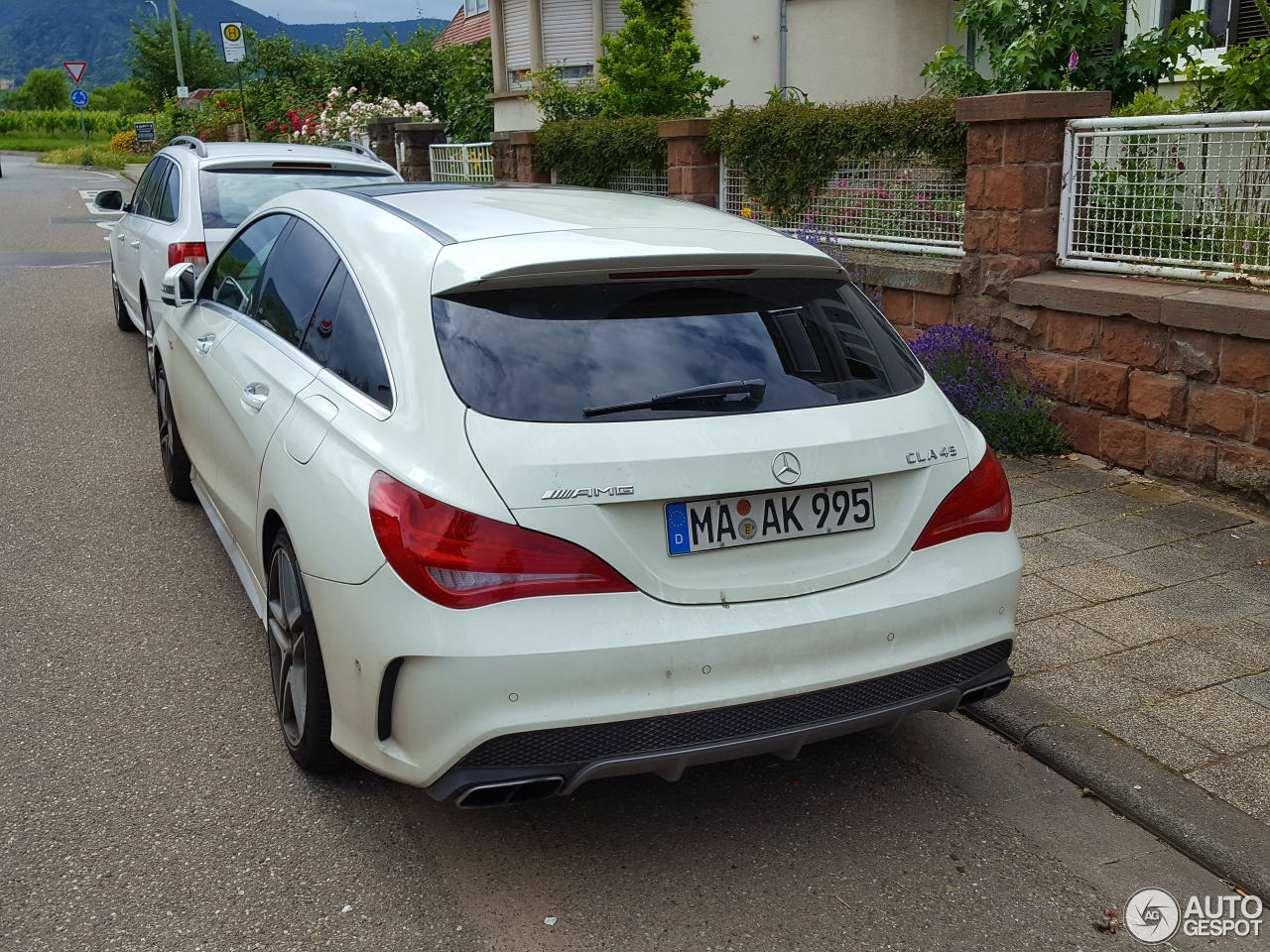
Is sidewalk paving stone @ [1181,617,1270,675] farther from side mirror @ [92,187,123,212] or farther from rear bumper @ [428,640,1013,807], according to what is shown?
side mirror @ [92,187,123,212]

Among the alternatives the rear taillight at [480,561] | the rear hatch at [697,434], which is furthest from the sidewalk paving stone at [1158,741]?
the rear taillight at [480,561]

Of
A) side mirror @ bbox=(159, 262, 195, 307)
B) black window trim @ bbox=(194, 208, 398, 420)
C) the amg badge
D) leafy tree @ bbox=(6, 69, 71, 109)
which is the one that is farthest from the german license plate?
leafy tree @ bbox=(6, 69, 71, 109)

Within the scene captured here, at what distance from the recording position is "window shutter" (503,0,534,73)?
2275 cm

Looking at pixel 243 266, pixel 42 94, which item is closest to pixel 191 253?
pixel 243 266

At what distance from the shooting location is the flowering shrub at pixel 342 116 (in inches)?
862

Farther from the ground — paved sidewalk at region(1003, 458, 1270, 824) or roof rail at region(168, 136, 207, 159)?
roof rail at region(168, 136, 207, 159)

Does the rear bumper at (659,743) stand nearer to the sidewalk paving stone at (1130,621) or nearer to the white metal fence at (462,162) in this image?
the sidewalk paving stone at (1130,621)

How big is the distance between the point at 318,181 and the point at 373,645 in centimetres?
649

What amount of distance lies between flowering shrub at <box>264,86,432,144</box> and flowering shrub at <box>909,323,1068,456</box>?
15507mm

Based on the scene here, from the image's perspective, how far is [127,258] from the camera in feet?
33.5

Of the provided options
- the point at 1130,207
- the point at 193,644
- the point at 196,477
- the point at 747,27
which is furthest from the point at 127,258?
the point at 747,27

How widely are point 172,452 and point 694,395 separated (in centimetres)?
406

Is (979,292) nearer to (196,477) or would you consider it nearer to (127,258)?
(196,477)

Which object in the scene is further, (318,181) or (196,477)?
(318,181)
